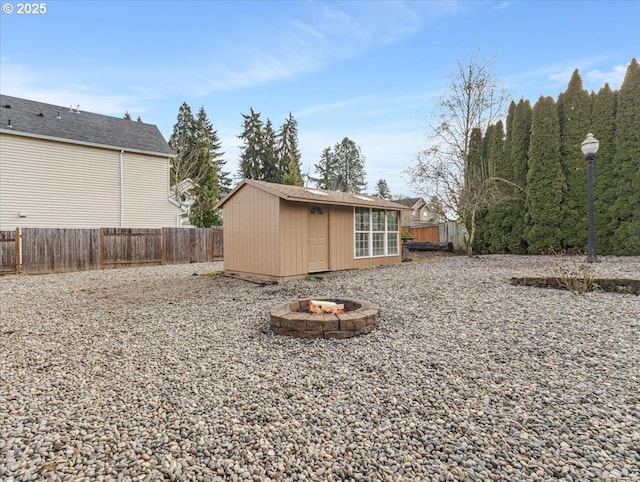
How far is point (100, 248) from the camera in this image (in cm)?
1070

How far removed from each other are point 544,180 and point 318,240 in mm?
9353

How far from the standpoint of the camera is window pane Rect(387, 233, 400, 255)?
10711 millimetres

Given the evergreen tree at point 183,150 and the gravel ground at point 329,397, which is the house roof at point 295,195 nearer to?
the gravel ground at point 329,397

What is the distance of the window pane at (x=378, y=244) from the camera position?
10172 millimetres

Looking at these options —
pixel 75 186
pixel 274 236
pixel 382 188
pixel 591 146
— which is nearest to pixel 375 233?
pixel 274 236

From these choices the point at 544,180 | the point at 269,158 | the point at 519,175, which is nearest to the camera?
the point at 544,180

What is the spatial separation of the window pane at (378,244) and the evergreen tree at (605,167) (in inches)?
297

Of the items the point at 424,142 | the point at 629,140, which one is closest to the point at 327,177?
the point at 424,142

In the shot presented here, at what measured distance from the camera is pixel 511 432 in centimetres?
187

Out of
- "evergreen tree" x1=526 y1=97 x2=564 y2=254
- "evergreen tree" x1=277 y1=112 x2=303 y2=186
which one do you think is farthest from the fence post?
"evergreen tree" x1=277 y1=112 x2=303 y2=186

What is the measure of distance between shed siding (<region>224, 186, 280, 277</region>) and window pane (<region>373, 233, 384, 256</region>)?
3793 millimetres

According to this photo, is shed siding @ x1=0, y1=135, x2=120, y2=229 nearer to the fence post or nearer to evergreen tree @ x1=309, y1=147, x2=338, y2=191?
the fence post

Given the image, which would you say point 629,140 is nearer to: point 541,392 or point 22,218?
point 541,392

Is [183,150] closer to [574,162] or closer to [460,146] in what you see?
[460,146]
